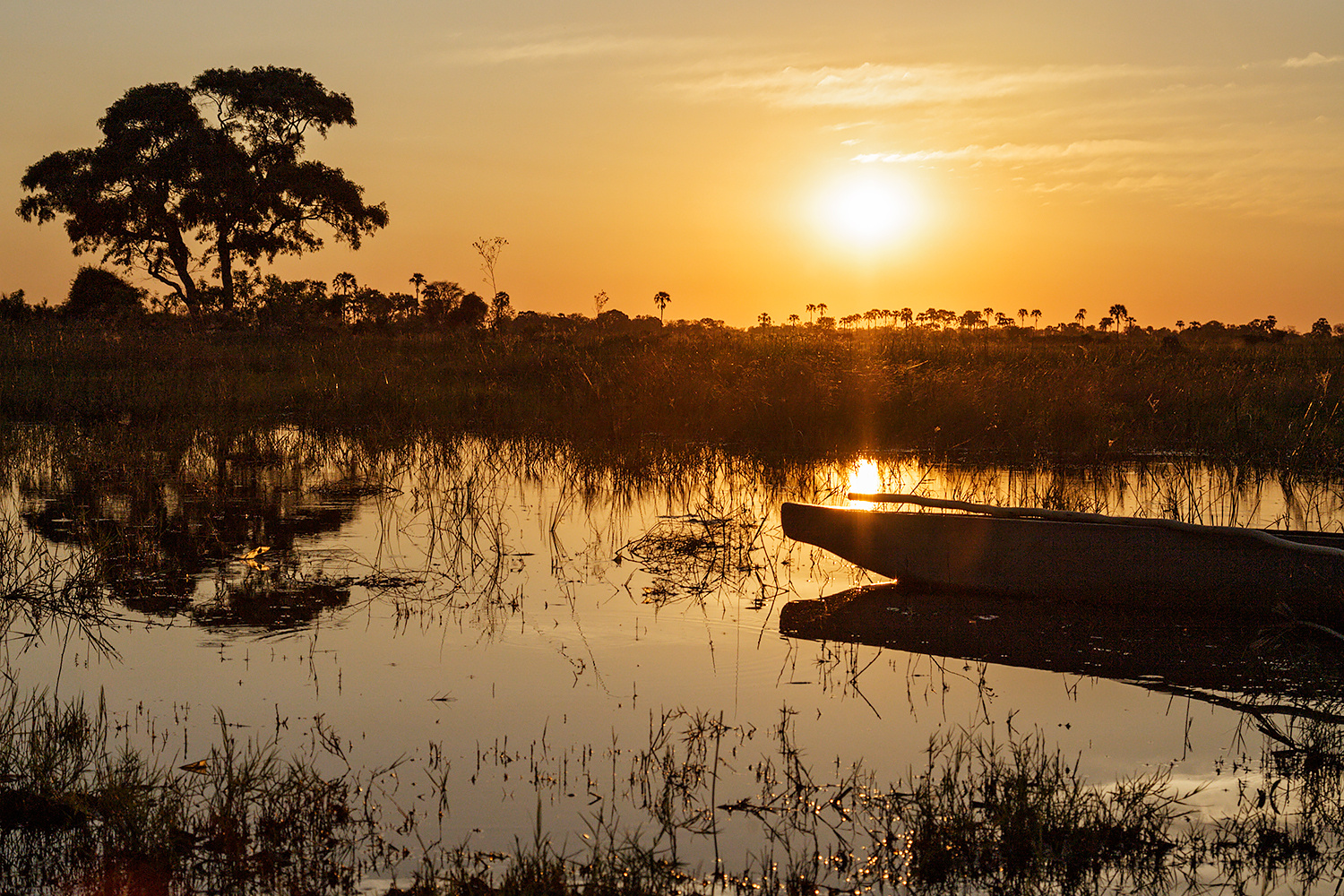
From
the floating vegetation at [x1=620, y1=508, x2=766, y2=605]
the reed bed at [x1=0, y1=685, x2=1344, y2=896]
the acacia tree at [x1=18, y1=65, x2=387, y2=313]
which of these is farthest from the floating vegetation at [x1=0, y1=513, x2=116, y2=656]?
the acacia tree at [x1=18, y1=65, x2=387, y2=313]

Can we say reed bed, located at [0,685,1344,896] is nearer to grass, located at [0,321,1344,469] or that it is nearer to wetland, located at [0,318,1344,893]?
wetland, located at [0,318,1344,893]

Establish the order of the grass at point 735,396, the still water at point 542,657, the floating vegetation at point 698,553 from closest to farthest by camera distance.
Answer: the still water at point 542,657 → the floating vegetation at point 698,553 → the grass at point 735,396

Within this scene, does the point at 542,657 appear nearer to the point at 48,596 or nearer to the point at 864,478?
the point at 48,596

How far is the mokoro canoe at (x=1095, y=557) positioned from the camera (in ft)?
19.8

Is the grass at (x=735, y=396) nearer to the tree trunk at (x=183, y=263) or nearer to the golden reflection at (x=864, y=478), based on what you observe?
the golden reflection at (x=864, y=478)

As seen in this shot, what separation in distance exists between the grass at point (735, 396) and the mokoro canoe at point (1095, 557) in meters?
6.25

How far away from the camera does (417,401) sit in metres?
16.3

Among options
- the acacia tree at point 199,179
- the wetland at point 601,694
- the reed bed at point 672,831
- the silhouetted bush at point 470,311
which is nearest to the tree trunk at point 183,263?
the acacia tree at point 199,179

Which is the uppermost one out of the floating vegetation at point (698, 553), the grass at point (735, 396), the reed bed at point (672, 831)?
the grass at point (735, 396)

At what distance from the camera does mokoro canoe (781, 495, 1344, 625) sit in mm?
6031

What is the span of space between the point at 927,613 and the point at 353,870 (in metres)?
3.82

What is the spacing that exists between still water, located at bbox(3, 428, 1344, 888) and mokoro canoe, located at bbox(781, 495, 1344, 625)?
46 centimetres

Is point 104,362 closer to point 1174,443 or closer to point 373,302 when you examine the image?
point 1174,443

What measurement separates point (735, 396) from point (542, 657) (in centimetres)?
977
